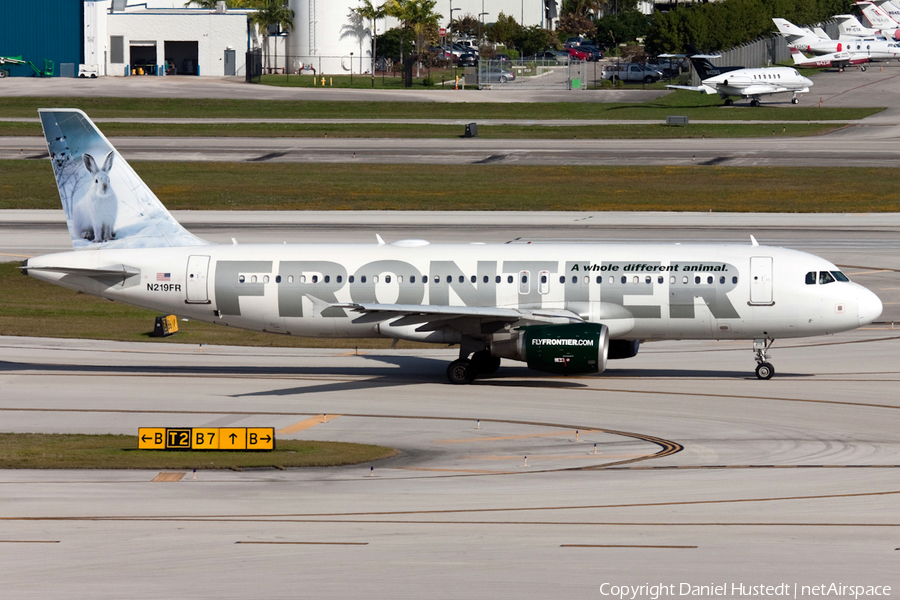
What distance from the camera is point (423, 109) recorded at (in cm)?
12675

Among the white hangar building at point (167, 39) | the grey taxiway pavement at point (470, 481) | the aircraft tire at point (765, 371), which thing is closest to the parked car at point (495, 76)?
the white hangar building at point (167, 39)

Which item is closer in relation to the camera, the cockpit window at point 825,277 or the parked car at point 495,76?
the cockpit window at point 825,277

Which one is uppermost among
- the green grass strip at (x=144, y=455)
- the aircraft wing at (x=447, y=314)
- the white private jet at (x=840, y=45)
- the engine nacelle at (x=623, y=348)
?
the white private jet at (x=840, y=45)

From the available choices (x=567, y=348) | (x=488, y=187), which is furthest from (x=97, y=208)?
(x=488, y=187)

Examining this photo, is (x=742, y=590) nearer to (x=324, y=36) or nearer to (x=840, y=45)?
(x=840, y=45)

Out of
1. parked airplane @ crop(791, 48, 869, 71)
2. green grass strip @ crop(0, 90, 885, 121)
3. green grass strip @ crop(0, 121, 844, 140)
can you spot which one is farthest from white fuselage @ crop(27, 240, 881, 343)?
parked airplane @ crop(791, 48, 869, 71)

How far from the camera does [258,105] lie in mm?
130375

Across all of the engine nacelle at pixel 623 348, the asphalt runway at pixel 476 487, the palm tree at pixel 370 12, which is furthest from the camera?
the palm tree at pixel 370 12

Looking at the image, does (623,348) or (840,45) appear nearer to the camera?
(623,348)

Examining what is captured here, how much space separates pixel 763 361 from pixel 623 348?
4.55m

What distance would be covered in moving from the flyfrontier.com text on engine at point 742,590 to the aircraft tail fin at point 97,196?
80.5 feet

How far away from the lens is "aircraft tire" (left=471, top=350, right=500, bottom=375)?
123ft

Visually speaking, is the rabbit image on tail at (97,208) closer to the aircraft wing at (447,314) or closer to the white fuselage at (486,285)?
the white fuselage at (486,285)

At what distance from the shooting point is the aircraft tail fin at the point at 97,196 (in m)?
38.4
